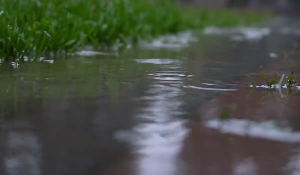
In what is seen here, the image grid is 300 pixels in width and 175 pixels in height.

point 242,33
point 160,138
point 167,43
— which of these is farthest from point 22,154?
point 242,33

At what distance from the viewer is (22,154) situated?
3.43 ft

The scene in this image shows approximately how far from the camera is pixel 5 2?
3365 mm

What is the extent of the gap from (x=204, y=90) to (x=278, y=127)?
57 centimetres

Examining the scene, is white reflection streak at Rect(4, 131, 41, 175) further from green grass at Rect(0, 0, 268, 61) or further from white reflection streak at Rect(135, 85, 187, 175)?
green grass at Rect(0, 0, 268, 61)

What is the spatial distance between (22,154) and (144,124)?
36cm

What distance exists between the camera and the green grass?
276 centimetres

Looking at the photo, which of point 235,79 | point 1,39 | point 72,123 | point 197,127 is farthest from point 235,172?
point 1,39

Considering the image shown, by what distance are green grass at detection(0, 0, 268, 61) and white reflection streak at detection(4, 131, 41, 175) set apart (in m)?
1.60

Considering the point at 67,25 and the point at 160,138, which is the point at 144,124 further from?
the point at 67,25

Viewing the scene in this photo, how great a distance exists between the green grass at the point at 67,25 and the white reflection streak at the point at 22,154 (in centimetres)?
160

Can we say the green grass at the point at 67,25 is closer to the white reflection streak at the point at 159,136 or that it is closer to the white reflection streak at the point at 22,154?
the white reflection streak at the point at 159,136

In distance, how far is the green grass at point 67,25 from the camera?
2.76 m

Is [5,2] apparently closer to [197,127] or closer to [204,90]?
[204,90]

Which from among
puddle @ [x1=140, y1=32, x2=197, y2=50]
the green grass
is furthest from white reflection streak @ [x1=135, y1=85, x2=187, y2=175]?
puddle @ [x1=140, y1=32, x2=197, y2=50]
